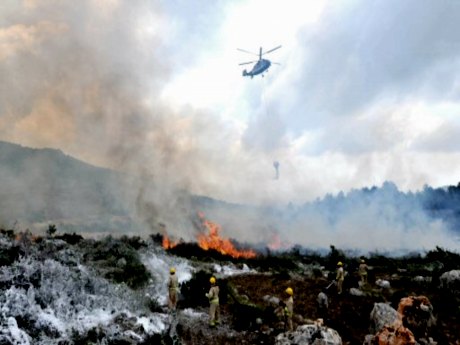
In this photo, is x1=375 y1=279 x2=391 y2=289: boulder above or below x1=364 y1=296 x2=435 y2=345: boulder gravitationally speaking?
below

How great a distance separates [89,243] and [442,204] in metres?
68.2

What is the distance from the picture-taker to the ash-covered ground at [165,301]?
1274cm

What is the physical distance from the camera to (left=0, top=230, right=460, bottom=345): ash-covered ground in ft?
41.8

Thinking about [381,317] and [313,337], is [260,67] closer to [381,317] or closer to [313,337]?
[381,317]

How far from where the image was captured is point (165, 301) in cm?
2075

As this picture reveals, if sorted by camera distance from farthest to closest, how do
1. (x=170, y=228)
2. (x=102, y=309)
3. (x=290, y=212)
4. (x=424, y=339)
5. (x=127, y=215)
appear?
1. (x=127, y=215)
2. (x=290, y=212)
3. (x=170, y=228)
4. (x=424, y=339)
5. (x=102, y=309)

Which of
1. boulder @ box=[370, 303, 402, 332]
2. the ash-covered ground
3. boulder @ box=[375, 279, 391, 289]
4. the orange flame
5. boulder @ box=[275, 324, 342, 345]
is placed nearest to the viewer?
boulder @ box=[275, 324, 342, 345]

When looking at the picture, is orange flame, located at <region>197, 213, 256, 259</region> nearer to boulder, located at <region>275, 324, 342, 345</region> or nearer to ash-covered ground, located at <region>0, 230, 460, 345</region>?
ash-covered ground, located at <region>0, 230, 460, 345</region>

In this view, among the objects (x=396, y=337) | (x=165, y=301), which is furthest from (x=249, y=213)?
(x=396, y=337)

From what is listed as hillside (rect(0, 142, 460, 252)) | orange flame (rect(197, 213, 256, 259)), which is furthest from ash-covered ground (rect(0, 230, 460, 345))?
hillside (rect(0, 142, 460, 252))

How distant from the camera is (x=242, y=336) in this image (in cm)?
1742

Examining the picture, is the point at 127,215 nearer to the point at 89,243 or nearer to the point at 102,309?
the point at 89,243

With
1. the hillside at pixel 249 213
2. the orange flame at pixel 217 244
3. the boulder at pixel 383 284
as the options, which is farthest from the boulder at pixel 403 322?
the hillside at pixel 249 213

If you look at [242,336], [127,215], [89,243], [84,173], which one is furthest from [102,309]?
[84,173]
